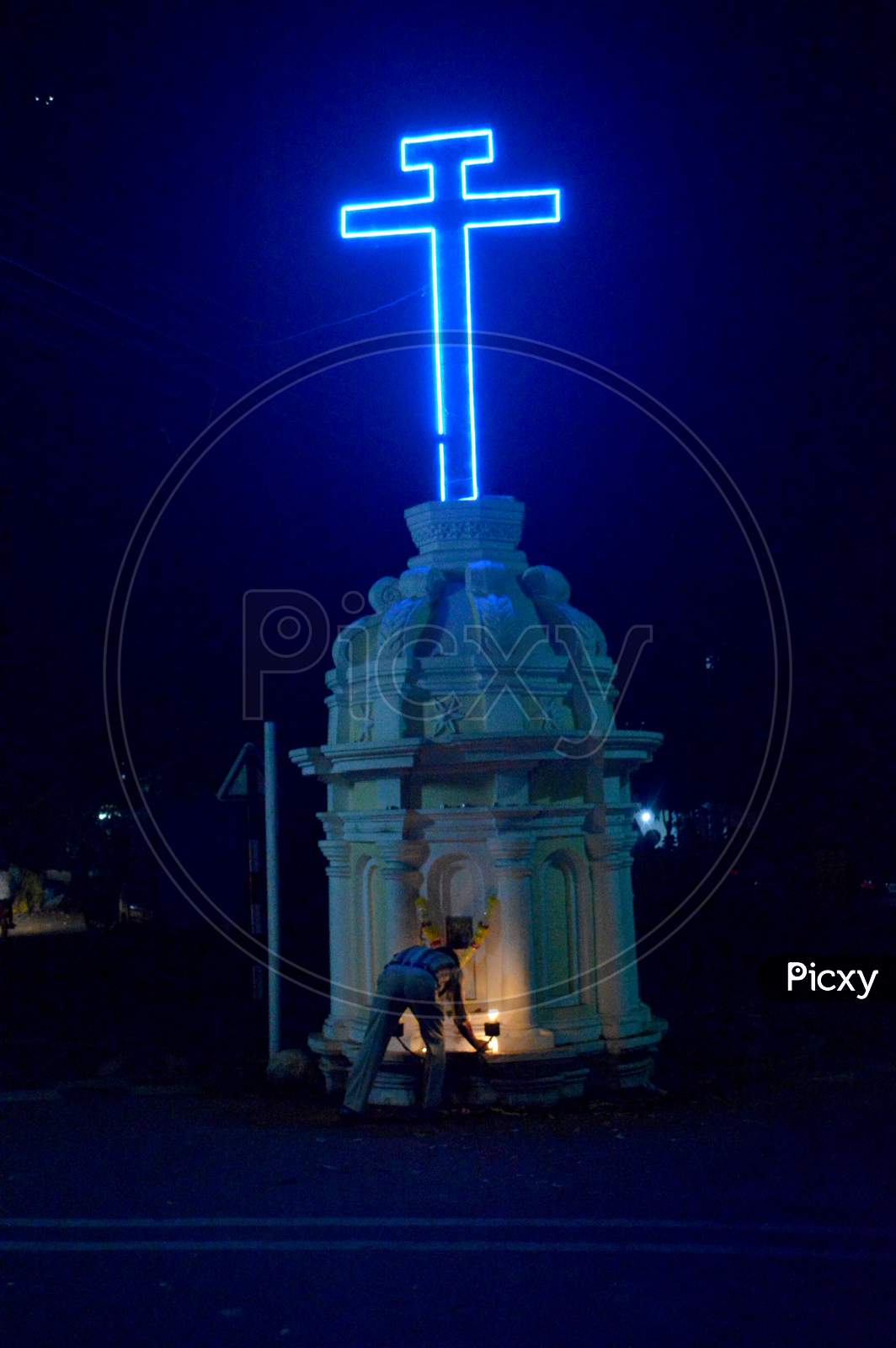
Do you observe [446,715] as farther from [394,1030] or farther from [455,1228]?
[455,1228]

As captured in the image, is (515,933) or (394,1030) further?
(515,933)

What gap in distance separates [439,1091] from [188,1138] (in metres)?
2.08

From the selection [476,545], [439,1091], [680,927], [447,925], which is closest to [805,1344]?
[439,1091]

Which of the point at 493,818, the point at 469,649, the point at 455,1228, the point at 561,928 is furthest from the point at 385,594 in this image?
the point at 455,1228

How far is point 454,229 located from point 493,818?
527cm

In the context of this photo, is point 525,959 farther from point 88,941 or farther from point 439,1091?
Result: point 88,941

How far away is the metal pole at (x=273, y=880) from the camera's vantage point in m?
13.5

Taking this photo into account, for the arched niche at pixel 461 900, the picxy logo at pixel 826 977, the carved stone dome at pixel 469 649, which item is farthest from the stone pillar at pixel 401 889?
the picxy logo at pixel 826 977

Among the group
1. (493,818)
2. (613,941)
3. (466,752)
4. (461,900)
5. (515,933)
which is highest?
(466,752)

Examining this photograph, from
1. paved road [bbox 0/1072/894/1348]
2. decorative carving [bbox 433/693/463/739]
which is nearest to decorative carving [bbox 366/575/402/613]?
decorative carving [bbox 433/693/463/739]

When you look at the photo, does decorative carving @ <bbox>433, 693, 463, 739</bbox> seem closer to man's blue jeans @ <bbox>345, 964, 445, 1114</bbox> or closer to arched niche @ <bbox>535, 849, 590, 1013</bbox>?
arched niche @ <bbox>535, 849, 590, 1013</bbox>

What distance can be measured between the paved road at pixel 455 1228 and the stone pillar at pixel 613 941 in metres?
1.07

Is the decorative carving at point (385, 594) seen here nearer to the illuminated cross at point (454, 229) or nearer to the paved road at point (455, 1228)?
the illuminated cross at point (454, 229)

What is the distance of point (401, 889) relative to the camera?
1216 cm
